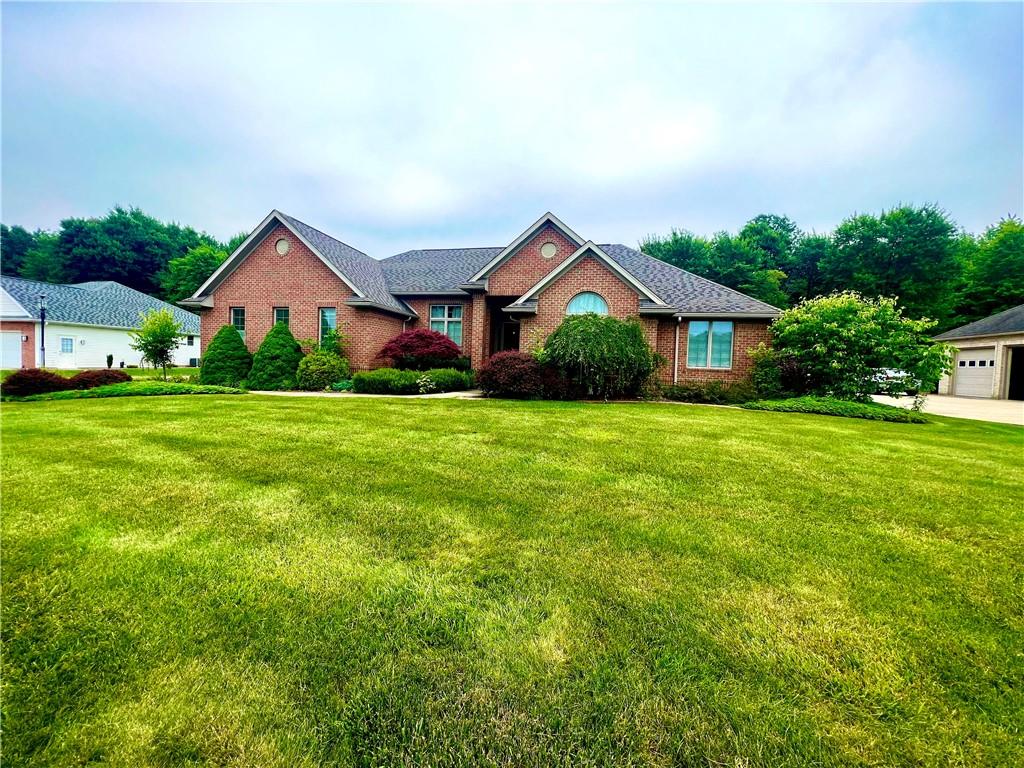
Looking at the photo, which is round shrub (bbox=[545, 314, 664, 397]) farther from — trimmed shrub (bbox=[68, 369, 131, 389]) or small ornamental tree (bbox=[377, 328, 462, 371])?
trimmed shrub (bbox=[68, 369, 131, 389])

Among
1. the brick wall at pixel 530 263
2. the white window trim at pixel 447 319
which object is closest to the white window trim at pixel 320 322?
the white window trim at pixel 447 319

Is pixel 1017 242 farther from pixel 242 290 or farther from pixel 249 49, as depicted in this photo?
pixel 242 290

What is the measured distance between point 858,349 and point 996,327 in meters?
17.0

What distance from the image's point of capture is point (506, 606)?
2367 mm

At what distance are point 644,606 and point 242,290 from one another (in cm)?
2134

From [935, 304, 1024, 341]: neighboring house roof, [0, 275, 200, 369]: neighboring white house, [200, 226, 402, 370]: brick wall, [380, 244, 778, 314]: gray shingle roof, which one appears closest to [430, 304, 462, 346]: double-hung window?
[380, 244, 778, 314]: gray shingle roof

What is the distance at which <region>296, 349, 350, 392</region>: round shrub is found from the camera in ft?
53.4

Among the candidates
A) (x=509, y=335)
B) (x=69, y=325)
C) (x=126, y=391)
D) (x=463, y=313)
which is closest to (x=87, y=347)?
(x=69, y=325)

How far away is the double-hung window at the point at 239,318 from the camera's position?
61.8 ft

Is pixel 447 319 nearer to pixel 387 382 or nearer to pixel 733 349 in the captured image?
pixel 387 382

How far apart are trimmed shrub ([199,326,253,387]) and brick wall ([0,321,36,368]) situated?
19702 mm

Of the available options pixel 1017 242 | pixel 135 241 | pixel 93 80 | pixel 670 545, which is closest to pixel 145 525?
pixel 670 545

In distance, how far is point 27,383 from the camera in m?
12.7

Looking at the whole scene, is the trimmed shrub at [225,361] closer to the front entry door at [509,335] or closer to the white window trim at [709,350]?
the front entry door at [509,335]
